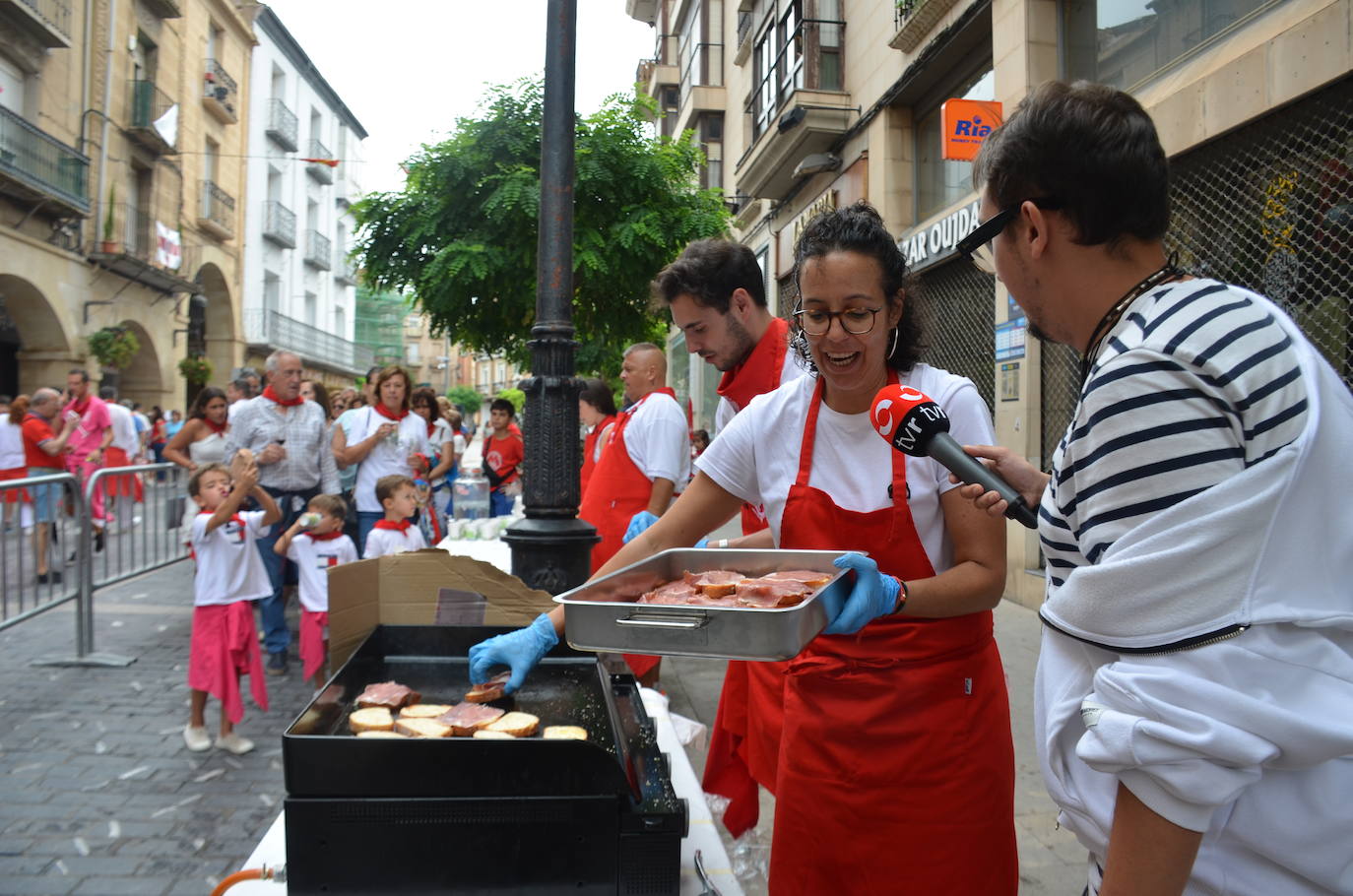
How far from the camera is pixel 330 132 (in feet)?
140

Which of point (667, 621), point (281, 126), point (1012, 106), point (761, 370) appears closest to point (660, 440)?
point (761, 370)

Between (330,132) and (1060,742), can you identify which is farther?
(330,132)

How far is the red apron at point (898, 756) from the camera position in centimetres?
191

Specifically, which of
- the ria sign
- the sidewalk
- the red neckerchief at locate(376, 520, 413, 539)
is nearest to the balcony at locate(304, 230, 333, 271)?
the sidewalk

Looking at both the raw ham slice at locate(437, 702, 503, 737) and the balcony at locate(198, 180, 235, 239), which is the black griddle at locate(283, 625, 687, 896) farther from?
the balcony at locate(198, 180, 235, 239)

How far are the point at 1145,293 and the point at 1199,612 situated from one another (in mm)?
430

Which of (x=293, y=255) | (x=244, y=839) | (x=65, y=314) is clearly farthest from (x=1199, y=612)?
(x=293, y=255)

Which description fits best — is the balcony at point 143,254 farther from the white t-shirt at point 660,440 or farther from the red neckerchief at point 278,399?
the white t-shirt at point 660,440

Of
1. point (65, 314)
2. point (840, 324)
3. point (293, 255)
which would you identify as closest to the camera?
point (840, 324)

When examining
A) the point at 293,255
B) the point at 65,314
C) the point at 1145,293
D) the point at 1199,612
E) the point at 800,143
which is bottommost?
the point at 1199,612

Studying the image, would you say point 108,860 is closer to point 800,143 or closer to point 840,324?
point 840,324

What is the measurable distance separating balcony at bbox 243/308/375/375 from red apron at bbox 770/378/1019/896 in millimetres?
24682

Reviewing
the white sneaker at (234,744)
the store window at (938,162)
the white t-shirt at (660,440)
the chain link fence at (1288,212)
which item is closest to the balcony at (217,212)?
the store window at (938,162)

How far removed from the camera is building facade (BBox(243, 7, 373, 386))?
32312 mm
